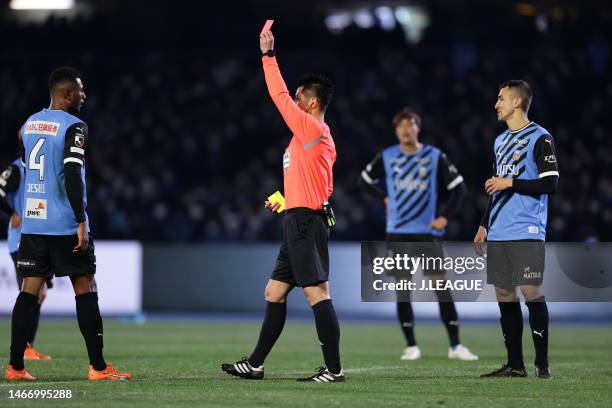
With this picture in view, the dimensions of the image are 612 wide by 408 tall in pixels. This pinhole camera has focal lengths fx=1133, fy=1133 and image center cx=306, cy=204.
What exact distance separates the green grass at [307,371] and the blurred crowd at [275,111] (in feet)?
19.6

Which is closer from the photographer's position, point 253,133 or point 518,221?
point 518,221

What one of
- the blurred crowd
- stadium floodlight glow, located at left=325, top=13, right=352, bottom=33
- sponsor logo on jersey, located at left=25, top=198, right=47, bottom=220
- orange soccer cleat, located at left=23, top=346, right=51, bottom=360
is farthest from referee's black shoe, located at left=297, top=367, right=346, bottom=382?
stadium floodlight glow, located at left=325, top=13, right=352, bottom=33

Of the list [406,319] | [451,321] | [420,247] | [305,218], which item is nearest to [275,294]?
[305,218]

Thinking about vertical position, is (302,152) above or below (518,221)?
above

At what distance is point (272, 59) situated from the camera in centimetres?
859

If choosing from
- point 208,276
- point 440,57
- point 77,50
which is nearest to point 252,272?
point 208,276

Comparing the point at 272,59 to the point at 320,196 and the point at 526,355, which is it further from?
the point at 526,355

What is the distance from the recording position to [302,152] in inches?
343

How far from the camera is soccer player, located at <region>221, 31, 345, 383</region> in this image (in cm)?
857

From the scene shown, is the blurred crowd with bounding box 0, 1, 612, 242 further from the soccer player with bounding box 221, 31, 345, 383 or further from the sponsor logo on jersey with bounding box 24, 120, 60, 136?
the sponsor logo on jersey with bounding box 24, 120, 60, 136

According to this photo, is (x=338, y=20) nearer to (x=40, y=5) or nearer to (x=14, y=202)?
(x=40, y=5)

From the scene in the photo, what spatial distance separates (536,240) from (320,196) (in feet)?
6.09

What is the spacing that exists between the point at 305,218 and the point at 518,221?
1.81 m

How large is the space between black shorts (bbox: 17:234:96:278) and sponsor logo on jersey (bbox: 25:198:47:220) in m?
0.15
